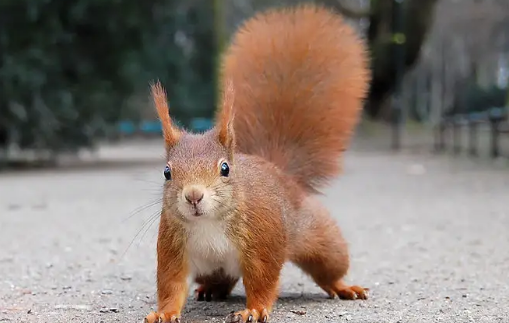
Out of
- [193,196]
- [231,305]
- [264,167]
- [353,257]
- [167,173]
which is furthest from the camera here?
[353,257]

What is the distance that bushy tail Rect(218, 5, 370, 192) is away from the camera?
262 centimetres

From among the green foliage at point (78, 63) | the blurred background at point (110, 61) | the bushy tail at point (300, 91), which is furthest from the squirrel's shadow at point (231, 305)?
the green foliage at point (78, 63)

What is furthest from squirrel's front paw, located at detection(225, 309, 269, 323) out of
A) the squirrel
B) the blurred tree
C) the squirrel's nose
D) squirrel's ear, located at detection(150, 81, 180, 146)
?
the blurred tree

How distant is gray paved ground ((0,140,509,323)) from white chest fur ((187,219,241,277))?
0.83ft

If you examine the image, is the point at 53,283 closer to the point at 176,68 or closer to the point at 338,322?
the point at 338,322

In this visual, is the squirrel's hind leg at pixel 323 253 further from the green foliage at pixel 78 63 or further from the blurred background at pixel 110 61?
the green foliage at pixel 78 63

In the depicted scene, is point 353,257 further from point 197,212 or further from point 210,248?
point 197,212

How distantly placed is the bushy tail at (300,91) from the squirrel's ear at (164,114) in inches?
20.2

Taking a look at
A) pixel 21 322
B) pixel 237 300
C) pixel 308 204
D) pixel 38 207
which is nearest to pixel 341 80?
pixel 308 204

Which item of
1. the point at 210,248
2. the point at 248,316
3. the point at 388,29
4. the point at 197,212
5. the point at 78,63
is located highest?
the point at 388,29

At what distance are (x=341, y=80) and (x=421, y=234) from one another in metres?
1.80

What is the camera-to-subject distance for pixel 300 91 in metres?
2.63

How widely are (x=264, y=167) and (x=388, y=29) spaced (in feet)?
38.5

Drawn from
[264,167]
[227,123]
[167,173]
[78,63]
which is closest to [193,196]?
[167,173]
